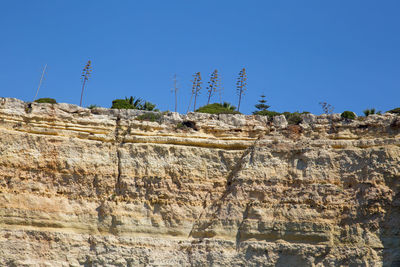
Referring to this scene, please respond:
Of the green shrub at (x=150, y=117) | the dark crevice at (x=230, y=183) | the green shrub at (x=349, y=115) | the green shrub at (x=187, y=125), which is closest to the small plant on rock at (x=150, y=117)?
the green shrub at (x=150, y=117)

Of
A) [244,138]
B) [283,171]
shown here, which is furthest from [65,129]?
[283,171]

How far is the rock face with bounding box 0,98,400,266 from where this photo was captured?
19.9 meters

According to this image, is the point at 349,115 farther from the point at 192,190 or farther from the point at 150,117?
the point at 150,117

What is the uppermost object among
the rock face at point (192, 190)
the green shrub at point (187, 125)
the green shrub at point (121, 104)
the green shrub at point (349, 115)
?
the green shrub at point (121, 104)

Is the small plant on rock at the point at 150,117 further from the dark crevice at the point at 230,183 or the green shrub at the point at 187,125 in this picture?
the dark crevice at the point at 230,183

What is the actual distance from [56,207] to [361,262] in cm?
1017

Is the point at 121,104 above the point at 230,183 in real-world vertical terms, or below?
above

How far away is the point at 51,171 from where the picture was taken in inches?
816

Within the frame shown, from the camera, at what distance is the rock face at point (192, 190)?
65.2ft

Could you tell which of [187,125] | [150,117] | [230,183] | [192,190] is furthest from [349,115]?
[150,117]

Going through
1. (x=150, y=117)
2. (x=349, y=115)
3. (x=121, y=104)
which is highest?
(x=121, y=104)

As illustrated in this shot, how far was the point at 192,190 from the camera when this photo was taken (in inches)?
842

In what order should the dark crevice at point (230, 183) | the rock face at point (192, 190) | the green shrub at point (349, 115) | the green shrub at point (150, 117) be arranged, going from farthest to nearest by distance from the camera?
the green shrub at point (349, 115) → the green shrub at point (150, 117) → the dark crevice at point (230, 183) → the rock face at point (192, 190)

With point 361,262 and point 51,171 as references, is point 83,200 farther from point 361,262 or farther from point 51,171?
point 361,262
